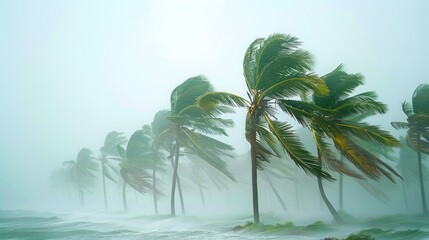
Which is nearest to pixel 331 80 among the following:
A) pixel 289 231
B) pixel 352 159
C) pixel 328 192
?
pixel 352 159

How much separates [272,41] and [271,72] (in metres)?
1.30

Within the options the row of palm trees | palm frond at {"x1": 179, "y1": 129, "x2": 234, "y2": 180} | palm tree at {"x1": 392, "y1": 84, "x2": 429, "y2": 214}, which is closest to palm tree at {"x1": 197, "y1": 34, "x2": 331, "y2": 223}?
the row of palm trees

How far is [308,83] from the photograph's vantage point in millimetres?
12719

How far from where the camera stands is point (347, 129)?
42.4 feet

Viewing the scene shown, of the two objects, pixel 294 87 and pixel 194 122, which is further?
pixel 194 122

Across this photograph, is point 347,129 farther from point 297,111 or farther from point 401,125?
point 401,125

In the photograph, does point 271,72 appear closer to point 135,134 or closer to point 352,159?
point 352,159

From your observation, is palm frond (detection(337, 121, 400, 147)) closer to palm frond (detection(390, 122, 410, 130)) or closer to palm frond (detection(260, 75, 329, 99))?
palm frond (detection(260, 75, 329, 99))

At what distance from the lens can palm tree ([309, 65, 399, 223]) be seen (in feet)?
40.3

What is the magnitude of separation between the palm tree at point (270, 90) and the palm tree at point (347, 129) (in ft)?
3.52

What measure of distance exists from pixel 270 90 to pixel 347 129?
3.42 meters

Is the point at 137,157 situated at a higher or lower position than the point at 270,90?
lower

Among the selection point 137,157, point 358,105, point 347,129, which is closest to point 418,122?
point 358,105

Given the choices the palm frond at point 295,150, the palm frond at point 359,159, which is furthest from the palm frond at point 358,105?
the palm frond at point 295,150
